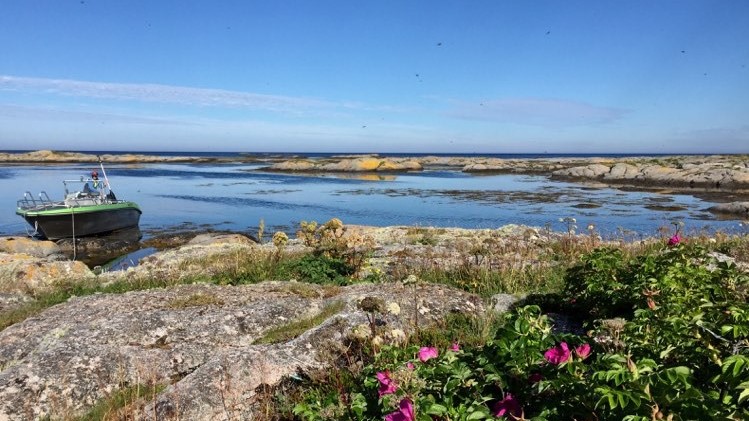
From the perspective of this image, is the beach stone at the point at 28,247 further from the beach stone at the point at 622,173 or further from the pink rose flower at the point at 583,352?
the beach stone at the point at 622,173

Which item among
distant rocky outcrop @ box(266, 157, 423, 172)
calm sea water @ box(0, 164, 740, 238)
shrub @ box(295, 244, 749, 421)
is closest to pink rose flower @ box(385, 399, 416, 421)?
shrub @ box(295, 244, 749, 421)

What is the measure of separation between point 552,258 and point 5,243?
21744mm

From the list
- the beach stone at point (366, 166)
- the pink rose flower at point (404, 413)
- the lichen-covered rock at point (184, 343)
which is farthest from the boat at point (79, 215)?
the beach stone at point (366, 166)

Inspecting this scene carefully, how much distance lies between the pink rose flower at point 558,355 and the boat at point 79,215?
2456 cm

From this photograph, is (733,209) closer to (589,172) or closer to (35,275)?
(589,172)

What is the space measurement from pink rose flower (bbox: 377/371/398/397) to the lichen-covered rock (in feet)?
5.58

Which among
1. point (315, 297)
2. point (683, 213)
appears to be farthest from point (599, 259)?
point (683, 213)

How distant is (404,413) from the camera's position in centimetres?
251

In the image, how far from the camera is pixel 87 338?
617cm

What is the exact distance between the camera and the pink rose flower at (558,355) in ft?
8.23

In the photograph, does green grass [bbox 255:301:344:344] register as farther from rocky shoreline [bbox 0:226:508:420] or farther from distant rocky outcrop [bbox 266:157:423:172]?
distant rocky outcrop [bbox 266:157:423:172]

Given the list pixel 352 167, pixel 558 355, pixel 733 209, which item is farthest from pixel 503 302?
pixel 352 167

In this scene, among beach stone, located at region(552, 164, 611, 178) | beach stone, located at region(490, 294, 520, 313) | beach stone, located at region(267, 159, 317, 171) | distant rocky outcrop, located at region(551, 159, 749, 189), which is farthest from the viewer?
beach stone, located at region(267, 159, 317, 171)

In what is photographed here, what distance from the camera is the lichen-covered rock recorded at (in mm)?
4625
